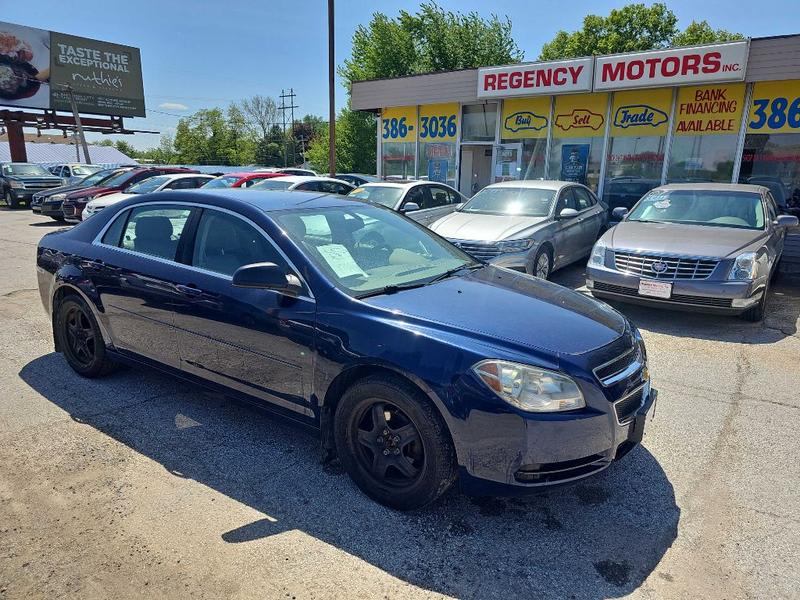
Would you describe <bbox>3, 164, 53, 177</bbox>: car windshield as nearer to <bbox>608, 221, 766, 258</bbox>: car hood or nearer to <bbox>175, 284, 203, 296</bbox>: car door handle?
<bbox>175, 284, 203, 296</bbox>: car door handle

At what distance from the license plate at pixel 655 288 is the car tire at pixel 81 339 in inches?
206

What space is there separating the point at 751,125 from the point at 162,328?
496 inches

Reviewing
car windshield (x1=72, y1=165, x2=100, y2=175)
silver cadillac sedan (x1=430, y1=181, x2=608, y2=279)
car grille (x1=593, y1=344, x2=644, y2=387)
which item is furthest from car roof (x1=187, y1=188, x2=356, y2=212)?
car windshield (x1=72, y1=165, x2=100, y2=175)

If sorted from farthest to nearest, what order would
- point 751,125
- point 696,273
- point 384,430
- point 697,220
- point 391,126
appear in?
point 391,126 < point 751,125 < point 697,220 < point 696,273 < point 384,430

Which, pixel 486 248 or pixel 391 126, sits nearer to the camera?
pixel 486 248

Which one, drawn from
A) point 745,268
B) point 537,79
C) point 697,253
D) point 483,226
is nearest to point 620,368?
point 697,253

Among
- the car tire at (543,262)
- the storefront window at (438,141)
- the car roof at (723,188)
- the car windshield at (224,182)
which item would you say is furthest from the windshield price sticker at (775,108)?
the car windshield at (224,182)

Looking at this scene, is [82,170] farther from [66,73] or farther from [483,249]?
[483,249]

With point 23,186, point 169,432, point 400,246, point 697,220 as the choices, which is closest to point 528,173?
point 697,220

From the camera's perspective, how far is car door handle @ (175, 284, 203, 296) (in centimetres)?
340

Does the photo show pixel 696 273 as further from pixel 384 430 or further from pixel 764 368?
pixel 384 430

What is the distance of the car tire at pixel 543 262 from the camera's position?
750 centimetres

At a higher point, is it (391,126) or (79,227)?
(391,126)

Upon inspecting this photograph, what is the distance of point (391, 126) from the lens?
55.5 feet
